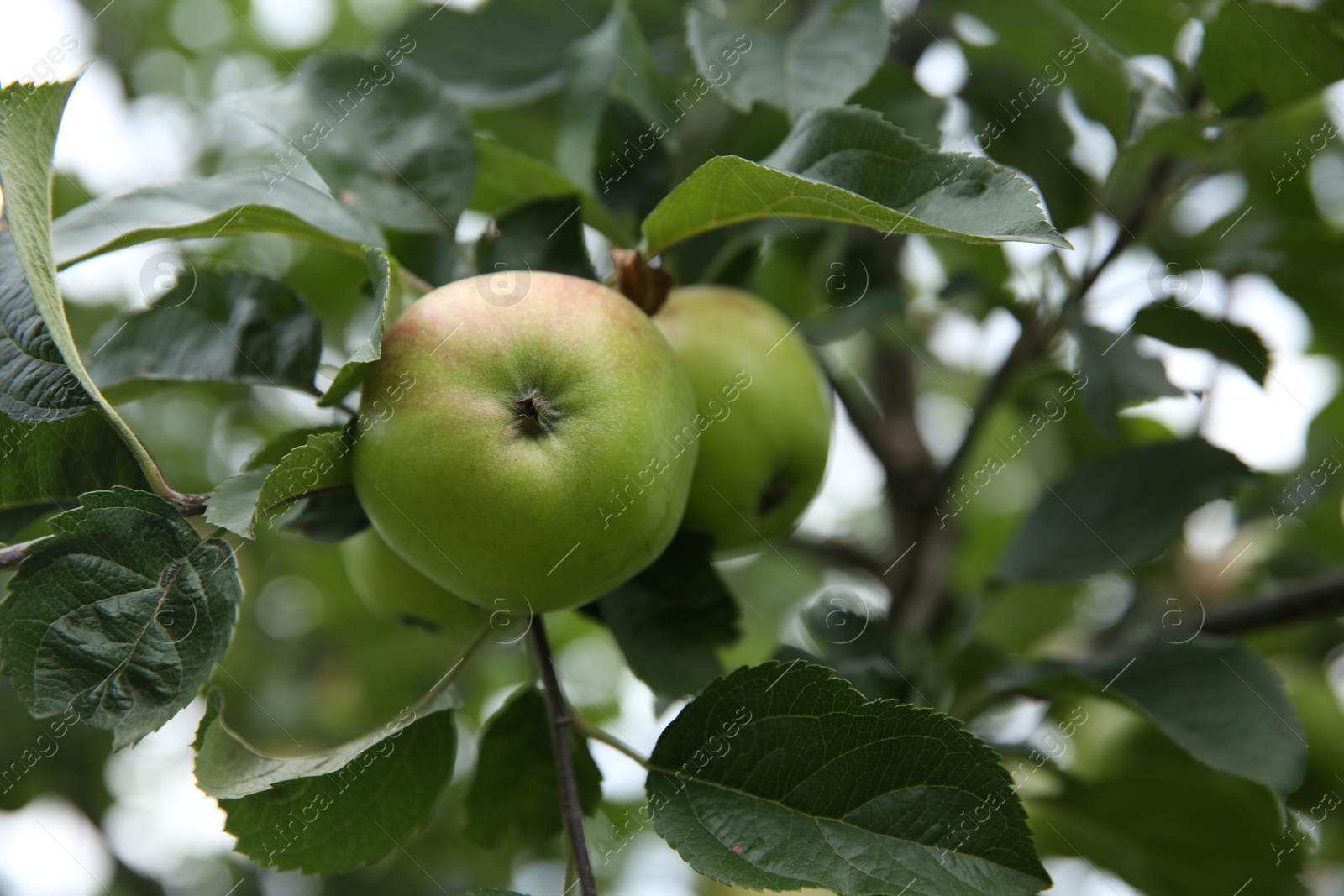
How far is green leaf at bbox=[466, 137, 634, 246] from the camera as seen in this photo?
105 centimetres

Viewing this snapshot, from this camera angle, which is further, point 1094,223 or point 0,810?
point 0,810

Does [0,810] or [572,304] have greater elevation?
[572,304]

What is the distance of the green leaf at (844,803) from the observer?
0.72 meters

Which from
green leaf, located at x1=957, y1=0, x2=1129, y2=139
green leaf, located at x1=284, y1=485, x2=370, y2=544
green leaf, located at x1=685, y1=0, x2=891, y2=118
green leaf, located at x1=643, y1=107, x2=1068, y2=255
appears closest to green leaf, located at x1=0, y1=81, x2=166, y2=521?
green leaf, located at x1=284, y1=485, x2=370, y2=544

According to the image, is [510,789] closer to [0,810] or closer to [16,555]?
[16,555]

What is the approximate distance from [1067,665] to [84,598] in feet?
3.17

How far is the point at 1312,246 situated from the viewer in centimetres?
137

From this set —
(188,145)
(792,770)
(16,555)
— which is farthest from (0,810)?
(792,770)

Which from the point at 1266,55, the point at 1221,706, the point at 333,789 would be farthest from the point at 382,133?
the point at 1221,706

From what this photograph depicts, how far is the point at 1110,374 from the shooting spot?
43.4 inches

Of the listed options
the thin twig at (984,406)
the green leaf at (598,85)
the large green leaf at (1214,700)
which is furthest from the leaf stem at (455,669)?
the thin twig at (984,406)

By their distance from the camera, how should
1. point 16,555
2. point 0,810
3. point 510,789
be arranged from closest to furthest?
point 16,555 → point 510,789 → point 0,810

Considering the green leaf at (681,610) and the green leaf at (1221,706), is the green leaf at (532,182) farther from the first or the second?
the green leaf at (1221,706)

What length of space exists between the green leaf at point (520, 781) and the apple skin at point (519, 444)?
23 centimetres
